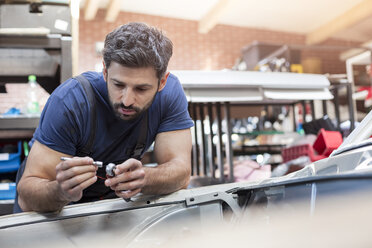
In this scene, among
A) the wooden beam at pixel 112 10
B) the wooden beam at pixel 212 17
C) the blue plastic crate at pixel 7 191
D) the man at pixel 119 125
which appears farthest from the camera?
the wooden beam at pixel 212 17

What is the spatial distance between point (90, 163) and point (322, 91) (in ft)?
7.64

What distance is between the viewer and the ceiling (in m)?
6.44

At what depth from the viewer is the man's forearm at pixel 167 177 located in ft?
3.36

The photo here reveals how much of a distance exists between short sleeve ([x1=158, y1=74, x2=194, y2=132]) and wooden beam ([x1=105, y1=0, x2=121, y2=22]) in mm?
5134

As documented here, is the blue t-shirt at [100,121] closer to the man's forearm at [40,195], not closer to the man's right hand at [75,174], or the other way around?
the man's forearm at [40,195]

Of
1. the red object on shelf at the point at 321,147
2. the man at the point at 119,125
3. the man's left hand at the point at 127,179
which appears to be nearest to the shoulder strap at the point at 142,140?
the man at the point at 119,125

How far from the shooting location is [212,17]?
669cm

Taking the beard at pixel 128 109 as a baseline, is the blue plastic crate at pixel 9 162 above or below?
below

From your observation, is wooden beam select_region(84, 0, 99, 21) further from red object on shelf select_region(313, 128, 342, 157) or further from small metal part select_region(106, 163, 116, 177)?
small metal part select_region(106, 163, 116, 177)

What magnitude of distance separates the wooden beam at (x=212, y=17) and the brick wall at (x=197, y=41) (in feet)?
0.67

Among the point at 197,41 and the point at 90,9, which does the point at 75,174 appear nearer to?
the point at 90,9

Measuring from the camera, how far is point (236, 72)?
262 cm

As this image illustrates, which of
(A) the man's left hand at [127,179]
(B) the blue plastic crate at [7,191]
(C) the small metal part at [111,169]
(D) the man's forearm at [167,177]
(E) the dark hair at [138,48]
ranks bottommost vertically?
(B) the blue plastic crate at [7,191]

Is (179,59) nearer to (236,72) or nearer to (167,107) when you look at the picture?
(236,72)
